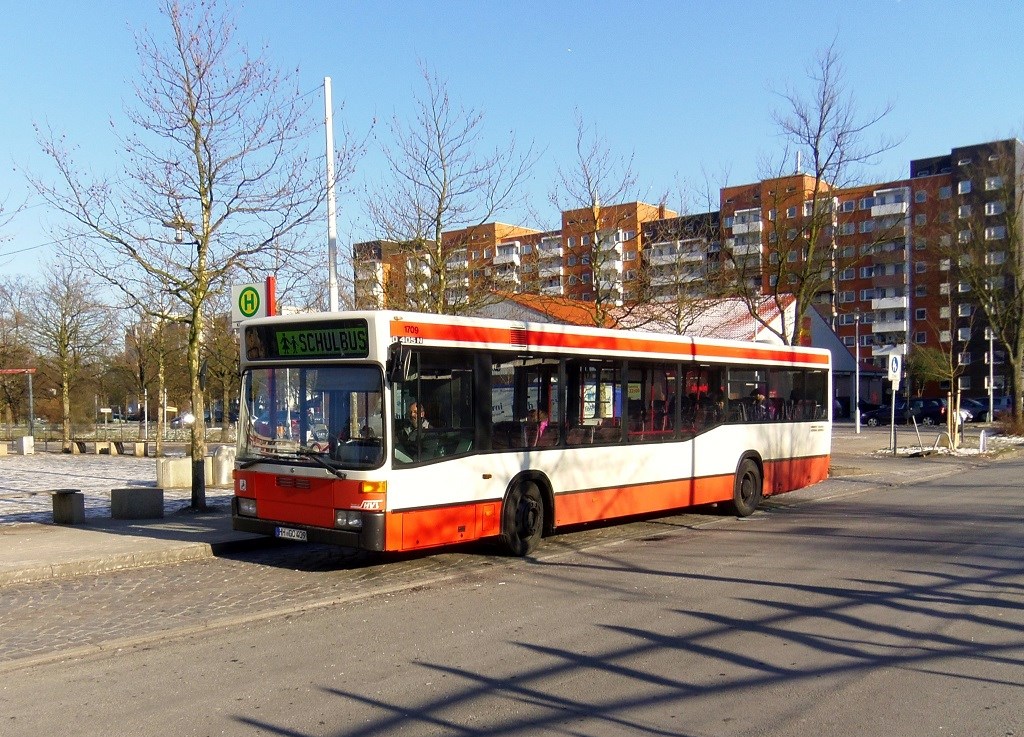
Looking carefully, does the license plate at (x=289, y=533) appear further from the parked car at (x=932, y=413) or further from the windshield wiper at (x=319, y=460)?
the parked car at (x=932, y=413)

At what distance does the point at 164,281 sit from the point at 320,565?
6.82 metres

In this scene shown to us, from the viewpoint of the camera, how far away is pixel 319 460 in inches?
406

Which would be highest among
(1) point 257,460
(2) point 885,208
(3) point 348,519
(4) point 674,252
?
(2) point 885,208

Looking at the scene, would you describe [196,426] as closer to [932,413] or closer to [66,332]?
[66,332]

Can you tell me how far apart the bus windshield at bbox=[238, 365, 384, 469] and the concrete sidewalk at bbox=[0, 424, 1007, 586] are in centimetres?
183

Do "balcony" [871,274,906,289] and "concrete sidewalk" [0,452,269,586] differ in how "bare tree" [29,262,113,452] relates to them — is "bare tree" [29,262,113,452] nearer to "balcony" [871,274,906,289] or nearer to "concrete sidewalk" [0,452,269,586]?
"concrete sidewalk" [0,452,269,586]

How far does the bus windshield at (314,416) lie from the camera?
396 inches

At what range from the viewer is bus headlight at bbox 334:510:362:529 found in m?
9.88

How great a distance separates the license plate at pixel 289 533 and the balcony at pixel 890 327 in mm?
86377

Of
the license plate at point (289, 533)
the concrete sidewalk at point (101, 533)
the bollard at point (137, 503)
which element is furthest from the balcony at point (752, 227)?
the license plate at point (289, 533)

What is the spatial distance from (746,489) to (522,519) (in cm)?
585

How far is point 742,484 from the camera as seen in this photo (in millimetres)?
16062

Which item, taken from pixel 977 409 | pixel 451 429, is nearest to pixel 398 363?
pixel 451 429

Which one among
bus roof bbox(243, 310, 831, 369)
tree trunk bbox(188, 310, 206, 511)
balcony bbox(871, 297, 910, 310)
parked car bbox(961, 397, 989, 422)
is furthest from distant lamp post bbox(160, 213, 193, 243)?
balcony bbox(871, 297, 910, 310)
